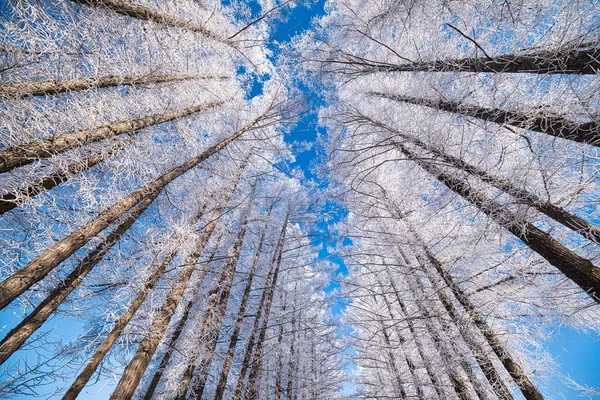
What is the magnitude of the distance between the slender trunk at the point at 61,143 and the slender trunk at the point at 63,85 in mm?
560

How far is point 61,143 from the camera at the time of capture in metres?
2.66

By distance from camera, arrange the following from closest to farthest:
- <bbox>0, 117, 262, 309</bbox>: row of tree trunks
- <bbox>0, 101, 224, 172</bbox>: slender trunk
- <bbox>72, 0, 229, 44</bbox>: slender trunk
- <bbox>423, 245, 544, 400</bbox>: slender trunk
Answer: <bbox>0, 117, 262, 309</bbox>: row of tree trunks
<bbox>0, 101, 224, 172</bbox>: slender trunk
<bbox>72, 0, 229, 44</bbox>: slender trunk
<bbox>423, 245, 544, 400</bbox>: slender trunk

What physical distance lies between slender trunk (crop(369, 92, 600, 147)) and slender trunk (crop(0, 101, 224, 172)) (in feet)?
16.9

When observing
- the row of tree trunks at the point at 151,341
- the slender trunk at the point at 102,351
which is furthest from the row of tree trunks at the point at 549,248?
the slender trunk at the point at 102,351

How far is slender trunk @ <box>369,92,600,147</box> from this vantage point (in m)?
2.32

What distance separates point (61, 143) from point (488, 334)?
6.76m

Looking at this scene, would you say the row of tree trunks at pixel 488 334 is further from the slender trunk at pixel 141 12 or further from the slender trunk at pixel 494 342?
the slender trunk at pixel 141 12

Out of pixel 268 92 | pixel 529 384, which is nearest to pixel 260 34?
pixel 268 92

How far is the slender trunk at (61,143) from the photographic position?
7.57ft

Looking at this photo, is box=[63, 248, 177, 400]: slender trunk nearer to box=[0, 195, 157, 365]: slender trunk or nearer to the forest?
the forest

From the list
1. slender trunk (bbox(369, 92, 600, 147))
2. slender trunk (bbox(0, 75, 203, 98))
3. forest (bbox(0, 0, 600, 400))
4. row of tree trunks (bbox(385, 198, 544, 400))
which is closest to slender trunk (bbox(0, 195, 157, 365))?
forest (bbox(0, 0, 600, 400))

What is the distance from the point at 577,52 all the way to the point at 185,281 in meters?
6.19

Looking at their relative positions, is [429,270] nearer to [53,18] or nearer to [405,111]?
[405,111]

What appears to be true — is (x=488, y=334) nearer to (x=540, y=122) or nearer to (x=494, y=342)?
(x=494, y=342)
